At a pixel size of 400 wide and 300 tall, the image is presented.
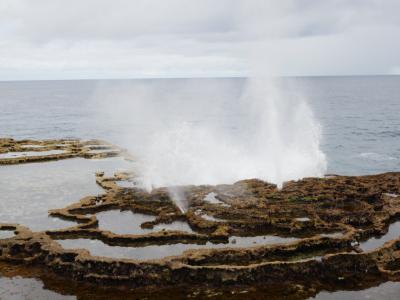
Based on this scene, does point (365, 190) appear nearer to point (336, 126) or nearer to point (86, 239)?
point (86, 239)

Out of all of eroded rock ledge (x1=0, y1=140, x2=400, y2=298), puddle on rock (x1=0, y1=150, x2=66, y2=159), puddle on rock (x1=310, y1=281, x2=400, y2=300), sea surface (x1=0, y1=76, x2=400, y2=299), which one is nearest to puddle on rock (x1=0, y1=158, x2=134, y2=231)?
sea surface (x1=0, y1=76, x2=400, y2=299)

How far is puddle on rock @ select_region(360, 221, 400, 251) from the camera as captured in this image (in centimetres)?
3981

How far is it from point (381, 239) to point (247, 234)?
13.0 metres

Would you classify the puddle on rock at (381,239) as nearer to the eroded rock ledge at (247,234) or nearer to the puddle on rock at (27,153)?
the eroded rock ledge at (247,234)

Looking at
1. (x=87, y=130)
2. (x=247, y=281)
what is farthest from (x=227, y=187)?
(x=87, y=130)

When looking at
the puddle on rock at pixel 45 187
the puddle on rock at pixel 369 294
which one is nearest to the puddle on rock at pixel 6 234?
the puddle on rock at pixel 45 187

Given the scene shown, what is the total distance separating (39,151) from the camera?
95875 mm

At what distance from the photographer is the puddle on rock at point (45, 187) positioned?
49.7 metres

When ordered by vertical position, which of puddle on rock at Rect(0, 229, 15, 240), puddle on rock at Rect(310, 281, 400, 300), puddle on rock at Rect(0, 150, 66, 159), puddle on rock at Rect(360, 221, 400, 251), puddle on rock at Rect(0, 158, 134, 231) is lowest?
puddle on rock at Rect(310, 281, 400, 300)

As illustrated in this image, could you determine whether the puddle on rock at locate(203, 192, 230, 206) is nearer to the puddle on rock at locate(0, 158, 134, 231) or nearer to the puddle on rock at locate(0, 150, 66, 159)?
the puddle on rock at locate(0, 158, 134, 231)

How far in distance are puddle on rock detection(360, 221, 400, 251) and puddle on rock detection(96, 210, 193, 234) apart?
56.6ft

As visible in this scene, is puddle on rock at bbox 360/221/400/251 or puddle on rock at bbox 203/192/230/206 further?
puddle on rock at bbox 203/192/230/206

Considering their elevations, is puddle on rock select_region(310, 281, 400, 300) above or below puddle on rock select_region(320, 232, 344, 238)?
below

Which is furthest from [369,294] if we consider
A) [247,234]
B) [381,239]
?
[247,234]
